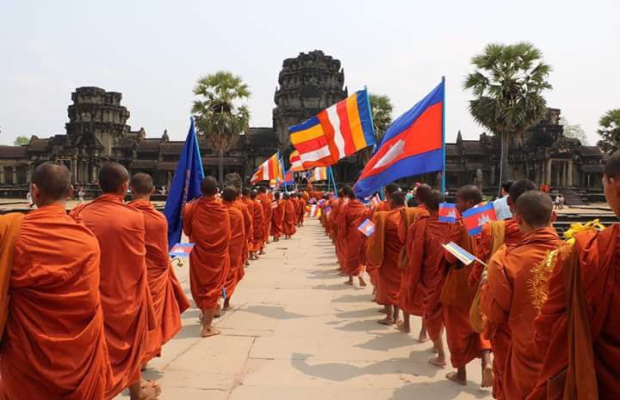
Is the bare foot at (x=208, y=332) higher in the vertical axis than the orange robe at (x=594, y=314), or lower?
lower

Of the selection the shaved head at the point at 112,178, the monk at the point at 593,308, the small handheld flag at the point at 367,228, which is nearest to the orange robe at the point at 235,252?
the small handheld flag at the point at 367,228

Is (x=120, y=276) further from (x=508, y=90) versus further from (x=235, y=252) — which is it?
(x=508, y=90)

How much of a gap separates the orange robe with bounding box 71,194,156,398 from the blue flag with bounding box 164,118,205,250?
7.92 feet

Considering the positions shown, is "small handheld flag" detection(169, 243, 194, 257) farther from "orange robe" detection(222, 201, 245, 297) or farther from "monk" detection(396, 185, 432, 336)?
"monk" detection(396, 185, 432, 336)

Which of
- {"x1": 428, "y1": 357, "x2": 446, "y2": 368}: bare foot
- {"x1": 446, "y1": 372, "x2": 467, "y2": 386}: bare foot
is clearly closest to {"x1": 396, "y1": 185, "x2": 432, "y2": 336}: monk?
{"x1": 428, "y1": 357, "x2": 446, "y2": 368}: bare foot

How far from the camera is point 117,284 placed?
356 centimetres

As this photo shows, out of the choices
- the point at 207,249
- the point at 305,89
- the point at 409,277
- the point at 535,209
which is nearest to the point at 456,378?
the point at 409,277

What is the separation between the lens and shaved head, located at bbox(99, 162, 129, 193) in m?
3.78

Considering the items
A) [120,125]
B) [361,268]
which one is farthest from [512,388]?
[120,125]

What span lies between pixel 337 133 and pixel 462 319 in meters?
5.90

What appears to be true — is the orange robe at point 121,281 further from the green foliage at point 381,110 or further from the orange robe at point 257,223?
the green foliage at point 381,110

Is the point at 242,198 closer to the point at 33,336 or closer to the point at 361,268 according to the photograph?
the point at 361,268

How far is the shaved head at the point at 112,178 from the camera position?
378 centimetres

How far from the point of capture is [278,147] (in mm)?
47750
